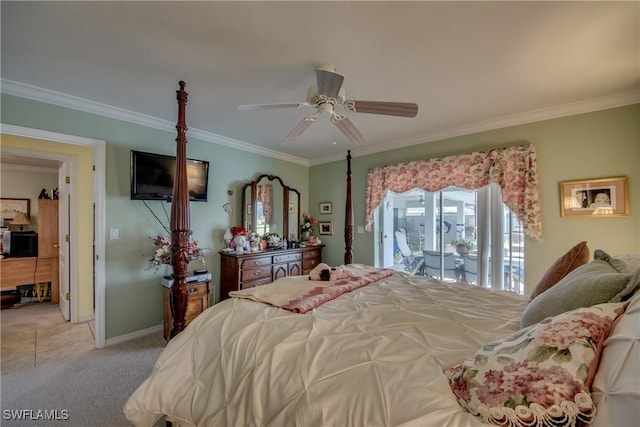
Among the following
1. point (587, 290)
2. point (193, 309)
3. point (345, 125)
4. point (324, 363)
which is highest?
point (345, 125)

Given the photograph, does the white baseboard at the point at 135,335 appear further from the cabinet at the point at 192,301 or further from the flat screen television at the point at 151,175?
the flat screen television at the point at 151,175

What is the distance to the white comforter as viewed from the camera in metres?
0.82

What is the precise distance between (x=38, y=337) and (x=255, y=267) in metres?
2.44

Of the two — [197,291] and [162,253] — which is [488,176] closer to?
[197,291]

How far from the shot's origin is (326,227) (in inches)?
185

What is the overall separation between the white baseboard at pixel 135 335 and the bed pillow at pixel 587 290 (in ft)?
11.5

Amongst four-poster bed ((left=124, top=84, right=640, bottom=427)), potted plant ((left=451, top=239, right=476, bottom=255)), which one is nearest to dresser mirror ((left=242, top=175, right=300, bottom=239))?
four-poster bed ((left=124, top=84, right=640, bottom=427))

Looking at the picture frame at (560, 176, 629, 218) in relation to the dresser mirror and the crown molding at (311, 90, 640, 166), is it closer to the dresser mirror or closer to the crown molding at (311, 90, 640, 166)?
the crown molding at (311, 90, 640, 166)

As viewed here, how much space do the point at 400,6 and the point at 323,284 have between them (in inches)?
72.4

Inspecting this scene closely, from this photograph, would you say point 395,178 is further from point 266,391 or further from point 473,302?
point 266,391

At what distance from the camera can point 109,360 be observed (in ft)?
7.78

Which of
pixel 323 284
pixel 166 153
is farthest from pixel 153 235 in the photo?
pixel 323 284

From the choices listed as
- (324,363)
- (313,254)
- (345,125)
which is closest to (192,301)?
(313,254)

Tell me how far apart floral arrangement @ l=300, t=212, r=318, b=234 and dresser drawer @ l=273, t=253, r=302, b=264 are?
65cm
